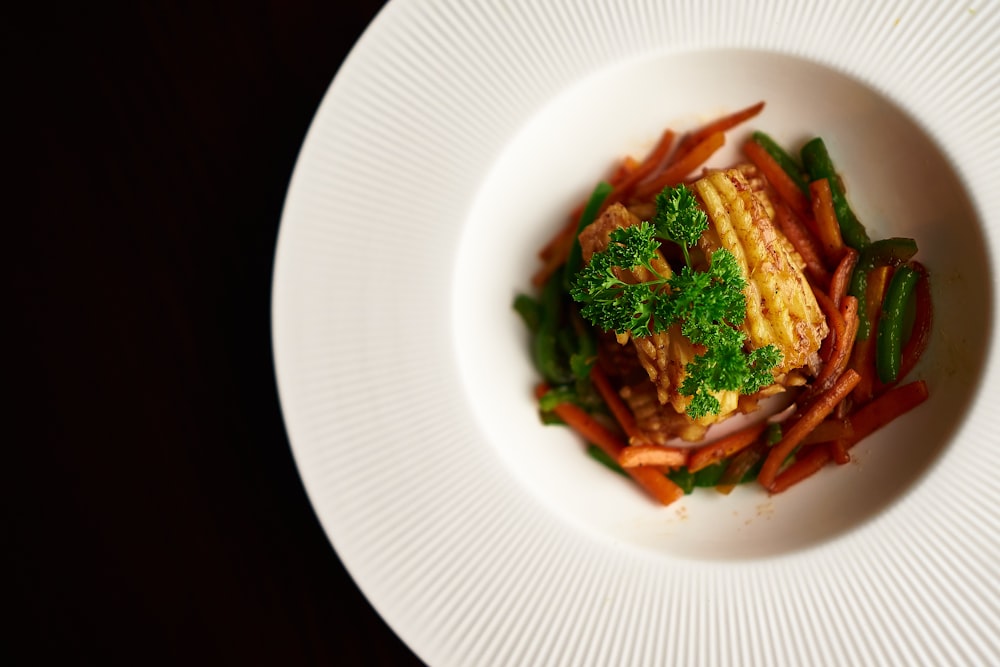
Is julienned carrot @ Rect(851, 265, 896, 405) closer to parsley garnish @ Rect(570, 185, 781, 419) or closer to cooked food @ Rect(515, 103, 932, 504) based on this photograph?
cooked food @ Rect(515, 103, 932, 504)

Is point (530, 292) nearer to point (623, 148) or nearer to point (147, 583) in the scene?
point (623, 148)

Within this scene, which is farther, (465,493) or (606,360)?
(606,360)

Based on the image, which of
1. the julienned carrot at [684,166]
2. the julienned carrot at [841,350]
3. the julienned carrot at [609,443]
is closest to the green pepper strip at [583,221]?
the julienned carrot at [684,166]

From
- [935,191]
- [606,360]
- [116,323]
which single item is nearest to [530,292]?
[606,360]

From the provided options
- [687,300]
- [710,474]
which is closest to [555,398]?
[710,474]

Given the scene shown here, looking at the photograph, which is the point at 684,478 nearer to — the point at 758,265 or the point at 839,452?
the point at 839,452

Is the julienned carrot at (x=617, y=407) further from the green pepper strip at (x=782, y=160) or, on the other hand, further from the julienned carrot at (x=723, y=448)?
the green pepper strip at (x=782, y=160)
